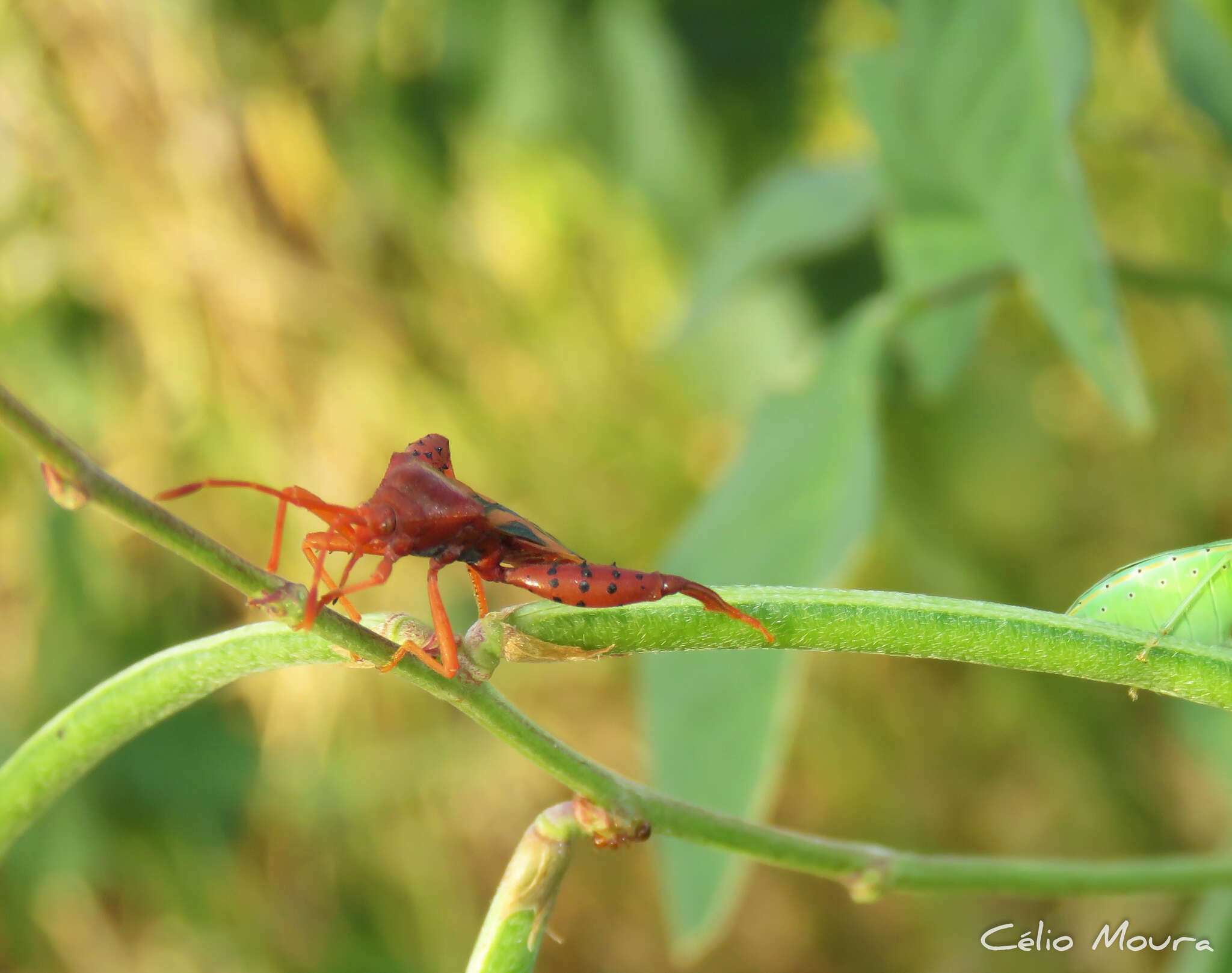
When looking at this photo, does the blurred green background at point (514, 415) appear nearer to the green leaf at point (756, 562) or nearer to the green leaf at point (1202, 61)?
the green leaf at point (1202, 61)

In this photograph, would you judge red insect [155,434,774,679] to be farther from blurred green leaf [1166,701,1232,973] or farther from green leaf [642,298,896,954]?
blurred green leaf [1166,701,1232,973]

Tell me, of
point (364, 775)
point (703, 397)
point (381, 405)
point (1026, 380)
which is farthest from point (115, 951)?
point (1026, 380)

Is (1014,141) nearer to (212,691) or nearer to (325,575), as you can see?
(325,575)

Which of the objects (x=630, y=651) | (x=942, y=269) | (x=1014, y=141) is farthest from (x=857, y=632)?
(x=942, y=269)

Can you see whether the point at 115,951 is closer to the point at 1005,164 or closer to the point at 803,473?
the point at 803,473

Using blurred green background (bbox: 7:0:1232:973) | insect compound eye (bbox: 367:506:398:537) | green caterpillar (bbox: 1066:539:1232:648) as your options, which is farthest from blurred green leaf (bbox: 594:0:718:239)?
insect compound eye (bbox: 367:506:398:537)
